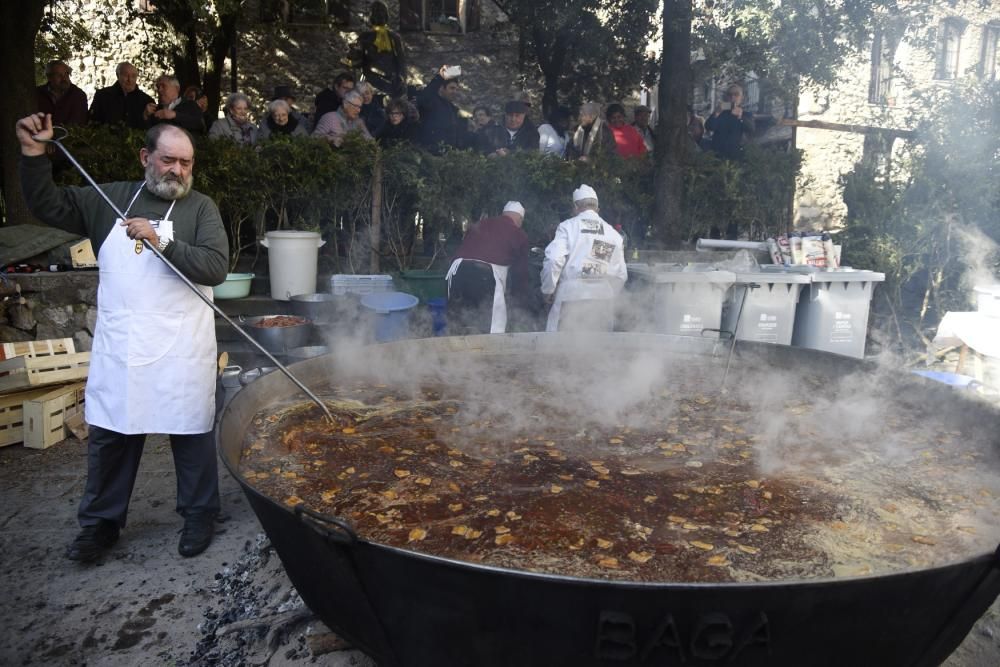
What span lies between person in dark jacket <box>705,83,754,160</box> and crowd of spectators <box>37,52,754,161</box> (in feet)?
0.05

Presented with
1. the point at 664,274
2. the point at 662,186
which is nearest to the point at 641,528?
the point at 664,274

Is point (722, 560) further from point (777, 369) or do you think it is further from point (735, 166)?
point (735, 166)

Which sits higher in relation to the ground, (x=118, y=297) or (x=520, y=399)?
(x=118, y=297)

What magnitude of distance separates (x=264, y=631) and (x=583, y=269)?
4863mm

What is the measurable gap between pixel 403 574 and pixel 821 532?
58.8 inches

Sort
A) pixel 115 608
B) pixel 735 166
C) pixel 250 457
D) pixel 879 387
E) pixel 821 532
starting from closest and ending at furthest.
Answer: pixel 821 532, pixel 250 457, pixel 115 608, pixel 879 387, pixel 735 166

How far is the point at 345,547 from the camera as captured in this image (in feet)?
6.77

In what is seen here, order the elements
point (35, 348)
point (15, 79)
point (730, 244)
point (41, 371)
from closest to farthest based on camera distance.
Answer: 1. point (41, 371)
2. point (35, 348)
3. point (15, 79)
4. point (730, 244)

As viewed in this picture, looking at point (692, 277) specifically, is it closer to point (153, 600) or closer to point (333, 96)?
point (153, 600)

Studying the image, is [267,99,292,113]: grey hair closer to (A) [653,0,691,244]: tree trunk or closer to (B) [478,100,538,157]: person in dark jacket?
(B) [478,100,538,157]: person in dark jacket

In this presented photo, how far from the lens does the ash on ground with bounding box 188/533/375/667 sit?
2.98 m

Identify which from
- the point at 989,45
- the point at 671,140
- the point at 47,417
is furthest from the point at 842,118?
the point at 47,417

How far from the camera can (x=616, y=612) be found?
1.86m

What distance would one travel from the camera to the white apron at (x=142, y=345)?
366cm
